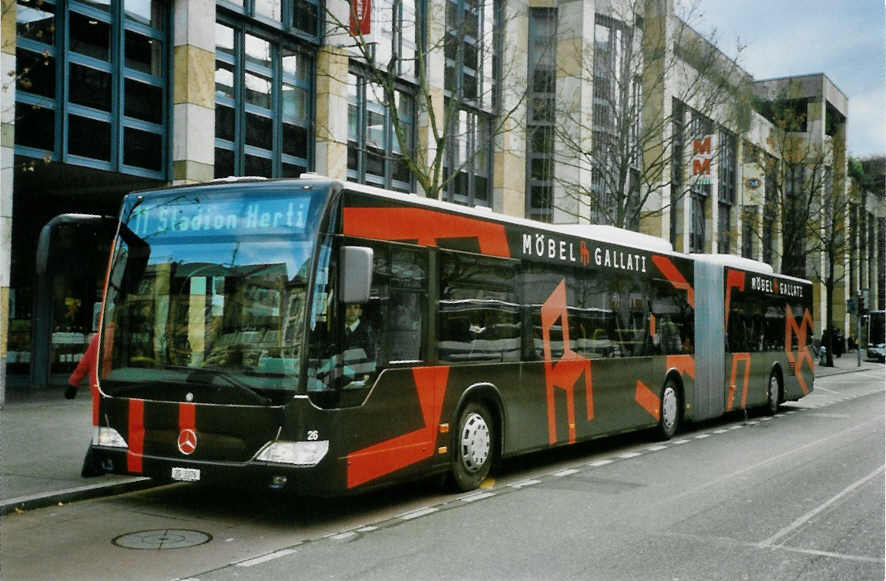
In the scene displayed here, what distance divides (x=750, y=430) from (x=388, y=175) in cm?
1105

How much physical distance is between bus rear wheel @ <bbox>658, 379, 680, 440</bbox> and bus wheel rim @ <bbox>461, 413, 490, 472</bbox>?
5504 mm

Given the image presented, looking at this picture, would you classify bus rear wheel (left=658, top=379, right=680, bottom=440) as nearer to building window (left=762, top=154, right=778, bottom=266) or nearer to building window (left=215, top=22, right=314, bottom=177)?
building window (left=215, top=22, right=314, bottom=177)

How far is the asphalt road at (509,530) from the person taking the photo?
259 inches

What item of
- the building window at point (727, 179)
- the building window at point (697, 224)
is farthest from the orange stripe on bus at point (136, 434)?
the building window at point (727, 179)

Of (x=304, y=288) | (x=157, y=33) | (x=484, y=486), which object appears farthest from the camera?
(x=157, y=33)

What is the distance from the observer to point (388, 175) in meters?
23.8

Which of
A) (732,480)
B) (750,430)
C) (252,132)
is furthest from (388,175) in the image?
(732,480)

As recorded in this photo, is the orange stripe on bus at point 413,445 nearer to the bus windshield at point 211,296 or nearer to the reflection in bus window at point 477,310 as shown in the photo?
the reflection in bus window at point 477,310

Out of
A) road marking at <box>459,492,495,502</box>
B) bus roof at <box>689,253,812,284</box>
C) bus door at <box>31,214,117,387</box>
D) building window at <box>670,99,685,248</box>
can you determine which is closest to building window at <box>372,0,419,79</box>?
building window at <box>670,99,685,248</box>

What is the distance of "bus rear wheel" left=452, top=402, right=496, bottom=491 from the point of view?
9750 mm

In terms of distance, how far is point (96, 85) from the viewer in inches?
661

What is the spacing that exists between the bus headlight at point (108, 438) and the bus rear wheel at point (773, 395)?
14950 mm

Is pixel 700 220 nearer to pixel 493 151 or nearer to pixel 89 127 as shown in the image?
pixel 493 151

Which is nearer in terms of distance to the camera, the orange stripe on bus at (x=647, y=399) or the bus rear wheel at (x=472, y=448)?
the bus rear wheel at (x=472, y=448)
